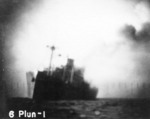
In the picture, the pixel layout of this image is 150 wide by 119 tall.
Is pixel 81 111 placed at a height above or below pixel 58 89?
below

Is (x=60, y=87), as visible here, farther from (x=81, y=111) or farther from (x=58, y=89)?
(x=81, y=111)

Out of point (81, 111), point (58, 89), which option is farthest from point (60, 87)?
point (81, 111)

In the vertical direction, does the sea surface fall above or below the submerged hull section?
below

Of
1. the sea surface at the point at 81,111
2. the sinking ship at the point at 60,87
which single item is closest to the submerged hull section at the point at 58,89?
the sinking ship at the point at 60,87

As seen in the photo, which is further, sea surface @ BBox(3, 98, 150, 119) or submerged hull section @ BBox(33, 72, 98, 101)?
submerged hull section @ BBox(33, 72, 98, 101)

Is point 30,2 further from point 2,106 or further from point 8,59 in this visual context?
point 2,106

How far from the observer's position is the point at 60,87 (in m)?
25.3

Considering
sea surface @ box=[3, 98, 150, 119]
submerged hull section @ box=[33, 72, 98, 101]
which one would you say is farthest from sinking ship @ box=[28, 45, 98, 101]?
sea surface @ box=[3, 98, 150, 119]

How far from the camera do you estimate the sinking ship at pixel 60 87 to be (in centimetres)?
2312

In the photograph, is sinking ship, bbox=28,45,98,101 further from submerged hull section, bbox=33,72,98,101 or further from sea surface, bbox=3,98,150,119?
sea surface, bbox=3,98,150,119

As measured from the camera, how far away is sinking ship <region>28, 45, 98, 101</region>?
23.1 m

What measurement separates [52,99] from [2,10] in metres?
14.6

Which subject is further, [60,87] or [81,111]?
[60,87]

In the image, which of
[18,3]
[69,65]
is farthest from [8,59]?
[69,65]
